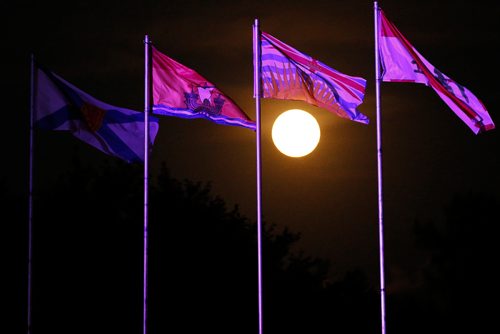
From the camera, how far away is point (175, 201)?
175 ft

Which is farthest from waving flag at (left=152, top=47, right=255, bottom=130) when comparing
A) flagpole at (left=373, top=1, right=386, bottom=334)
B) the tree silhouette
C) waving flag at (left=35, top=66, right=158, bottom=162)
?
the tree silhouette

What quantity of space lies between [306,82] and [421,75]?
2560 millimetres

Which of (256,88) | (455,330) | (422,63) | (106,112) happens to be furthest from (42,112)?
(455,330)

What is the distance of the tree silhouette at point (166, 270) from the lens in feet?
143

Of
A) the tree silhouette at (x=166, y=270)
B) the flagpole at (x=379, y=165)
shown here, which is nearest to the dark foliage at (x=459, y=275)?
the tree silhouette at (x=166, y=270)

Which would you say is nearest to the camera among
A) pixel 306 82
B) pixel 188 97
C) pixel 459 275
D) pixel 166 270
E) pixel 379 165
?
pixel 379 165

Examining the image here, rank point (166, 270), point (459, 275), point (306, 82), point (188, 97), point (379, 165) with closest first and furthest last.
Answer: point (379, 165) → point (306, 82) → point (188, 97) → point (166, 270) → point (459, 275)

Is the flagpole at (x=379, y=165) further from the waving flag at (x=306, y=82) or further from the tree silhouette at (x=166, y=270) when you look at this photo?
the tree silhouette at (x=166, y=270)

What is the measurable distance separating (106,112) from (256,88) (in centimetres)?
351

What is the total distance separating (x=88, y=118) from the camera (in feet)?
81.6

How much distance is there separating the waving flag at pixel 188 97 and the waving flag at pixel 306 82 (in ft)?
2.94

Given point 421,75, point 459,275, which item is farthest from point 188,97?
point 459,275

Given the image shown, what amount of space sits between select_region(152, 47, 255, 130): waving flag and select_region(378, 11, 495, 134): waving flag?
3435mm

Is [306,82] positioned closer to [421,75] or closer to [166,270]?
[421,75]
